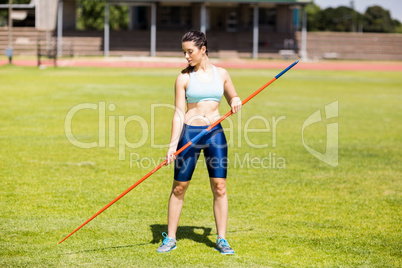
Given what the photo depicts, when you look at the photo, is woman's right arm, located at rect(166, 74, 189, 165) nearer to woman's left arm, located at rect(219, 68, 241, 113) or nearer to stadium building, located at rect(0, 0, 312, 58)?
woman's left arm, located at rect(219, 68, 241, 113)

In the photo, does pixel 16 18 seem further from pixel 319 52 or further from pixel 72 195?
pixel 72 195

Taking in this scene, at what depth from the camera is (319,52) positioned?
1989 inches

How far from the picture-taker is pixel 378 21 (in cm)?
10931

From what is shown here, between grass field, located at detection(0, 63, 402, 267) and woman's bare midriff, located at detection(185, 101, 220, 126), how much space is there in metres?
1.22

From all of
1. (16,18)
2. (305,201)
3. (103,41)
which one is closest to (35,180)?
(305,201)

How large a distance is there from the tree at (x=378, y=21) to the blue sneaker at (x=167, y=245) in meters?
103

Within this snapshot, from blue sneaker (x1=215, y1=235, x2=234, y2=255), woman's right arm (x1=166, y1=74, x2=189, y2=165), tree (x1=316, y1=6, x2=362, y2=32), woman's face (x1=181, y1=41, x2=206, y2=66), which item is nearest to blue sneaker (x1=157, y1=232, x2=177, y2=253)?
blue sneaker (x1=215, y1=235, x2=234, y2=255)

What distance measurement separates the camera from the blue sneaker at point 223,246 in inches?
214

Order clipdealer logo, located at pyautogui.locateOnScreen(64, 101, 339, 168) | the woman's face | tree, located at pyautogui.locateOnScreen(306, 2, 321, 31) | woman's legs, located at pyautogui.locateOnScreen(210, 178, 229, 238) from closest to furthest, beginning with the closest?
the woman's face, woman's legs, located at pyautogui.locateOnScreen(210, 178, 229, 238), clipdealer logo, located at pyautogui.locateOnScreen(64, 101, 339, 168), tree, located at pyautogui.locateOnScreen(306, 2, 321, 31)

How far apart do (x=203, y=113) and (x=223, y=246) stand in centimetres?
126

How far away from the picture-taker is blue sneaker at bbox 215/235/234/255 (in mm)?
5438

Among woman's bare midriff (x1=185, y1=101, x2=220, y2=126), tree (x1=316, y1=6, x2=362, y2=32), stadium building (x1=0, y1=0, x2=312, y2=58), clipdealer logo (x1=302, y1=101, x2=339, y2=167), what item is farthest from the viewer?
tree (x1=316, y1=6, x2=362, y2=32)

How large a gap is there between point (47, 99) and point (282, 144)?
9.25 metres

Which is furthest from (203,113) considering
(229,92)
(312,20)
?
(312,20)
